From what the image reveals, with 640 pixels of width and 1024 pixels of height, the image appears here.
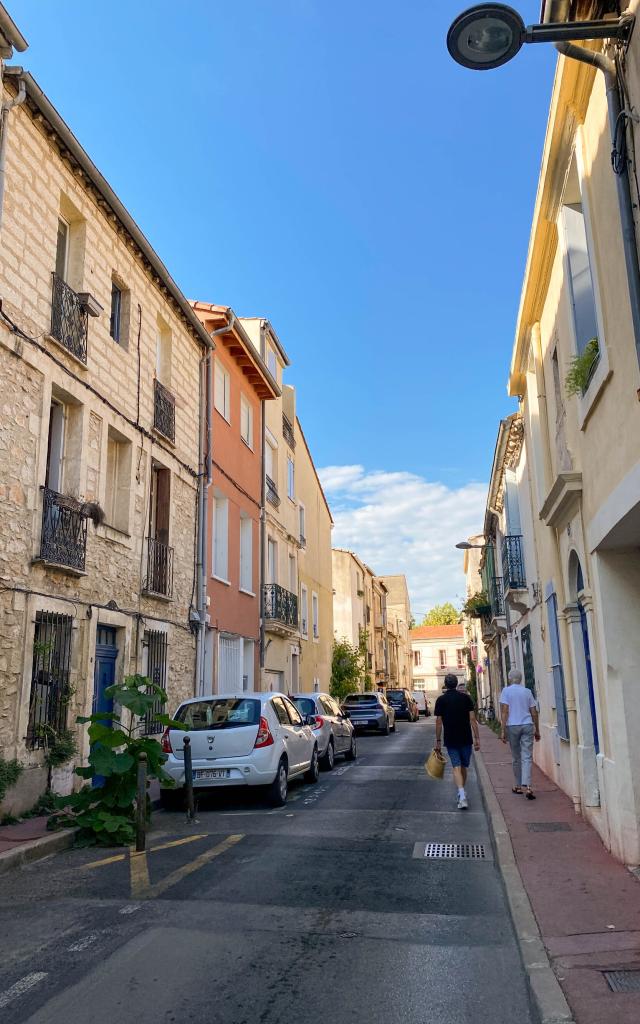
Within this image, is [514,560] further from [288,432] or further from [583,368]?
[288,432]

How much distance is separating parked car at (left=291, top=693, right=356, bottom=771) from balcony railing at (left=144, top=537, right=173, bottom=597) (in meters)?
3.36

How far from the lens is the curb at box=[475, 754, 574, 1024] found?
391 centimetres

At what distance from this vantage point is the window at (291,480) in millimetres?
27156

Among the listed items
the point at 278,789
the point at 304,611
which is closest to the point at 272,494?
the point at 304,611

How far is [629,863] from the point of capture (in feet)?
21.9

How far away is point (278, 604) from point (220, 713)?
11.6m

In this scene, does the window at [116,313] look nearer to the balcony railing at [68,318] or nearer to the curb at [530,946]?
the balcony railing at [68,318]

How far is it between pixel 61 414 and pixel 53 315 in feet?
4.75

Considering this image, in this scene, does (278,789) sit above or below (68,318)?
below

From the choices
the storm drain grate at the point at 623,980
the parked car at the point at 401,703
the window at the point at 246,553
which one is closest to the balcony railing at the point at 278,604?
the window at the point at 246,553

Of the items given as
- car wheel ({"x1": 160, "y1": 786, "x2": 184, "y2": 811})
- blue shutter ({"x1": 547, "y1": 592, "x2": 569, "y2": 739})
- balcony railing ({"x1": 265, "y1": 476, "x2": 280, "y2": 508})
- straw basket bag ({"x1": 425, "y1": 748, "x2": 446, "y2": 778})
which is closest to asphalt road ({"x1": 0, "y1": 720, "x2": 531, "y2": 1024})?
straw basket bag ({"x1": 425, "y1": 748, "x2": 446, "y2": 778})

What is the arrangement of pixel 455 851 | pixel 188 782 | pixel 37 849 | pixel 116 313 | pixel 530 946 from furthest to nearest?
pixel 116 313 → pixel 188 782 → pixel 455 851 → pixel 37 849 → pixel 530 946

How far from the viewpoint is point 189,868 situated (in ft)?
23.2

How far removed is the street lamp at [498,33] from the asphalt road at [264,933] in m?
5.29
